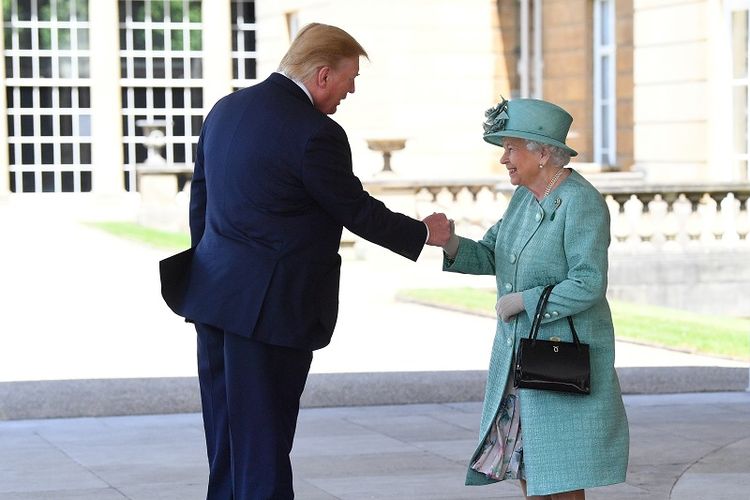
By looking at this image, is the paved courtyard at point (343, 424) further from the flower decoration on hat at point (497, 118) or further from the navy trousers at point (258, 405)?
the flower decoration on hat at point (497, 118)

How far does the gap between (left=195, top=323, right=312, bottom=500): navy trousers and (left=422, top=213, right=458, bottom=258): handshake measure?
586mm

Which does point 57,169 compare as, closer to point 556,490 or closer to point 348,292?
point 348,292

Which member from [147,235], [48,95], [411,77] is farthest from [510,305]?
[48,95]

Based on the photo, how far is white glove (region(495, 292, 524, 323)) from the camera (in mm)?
4906

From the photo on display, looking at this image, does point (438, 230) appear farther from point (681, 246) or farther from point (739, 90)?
point (739, 90)

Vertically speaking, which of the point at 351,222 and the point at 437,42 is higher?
the point at 437,42

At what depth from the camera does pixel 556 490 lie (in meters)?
4.82

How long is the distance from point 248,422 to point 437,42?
23652 mm

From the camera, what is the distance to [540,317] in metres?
4.86

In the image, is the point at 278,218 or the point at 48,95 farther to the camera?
the point at 48,95

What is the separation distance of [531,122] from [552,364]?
2.52 feet

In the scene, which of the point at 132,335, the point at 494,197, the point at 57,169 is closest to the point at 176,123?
the point at 57,169

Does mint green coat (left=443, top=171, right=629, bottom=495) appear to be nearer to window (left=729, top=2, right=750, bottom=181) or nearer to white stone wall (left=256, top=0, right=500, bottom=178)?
window (left=729, top=2, right=750, bottom=181)

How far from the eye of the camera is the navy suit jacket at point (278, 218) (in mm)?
4941
